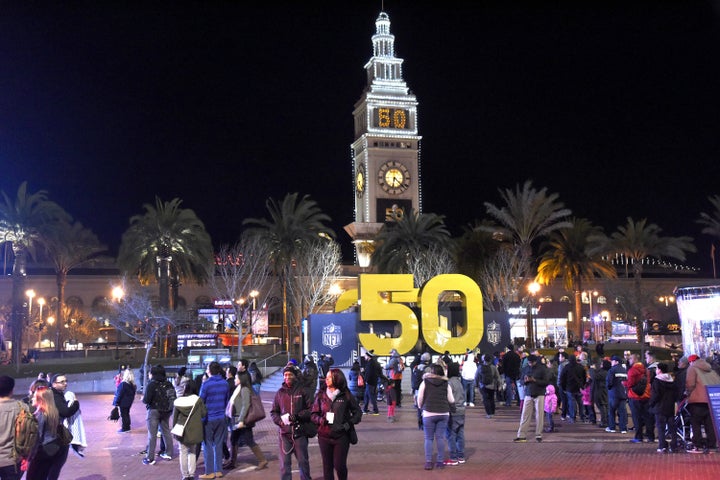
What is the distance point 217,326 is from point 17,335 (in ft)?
85.4

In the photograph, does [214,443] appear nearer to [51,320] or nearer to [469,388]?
[469,388]

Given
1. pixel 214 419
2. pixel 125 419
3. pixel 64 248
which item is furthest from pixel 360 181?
pixel 214 419

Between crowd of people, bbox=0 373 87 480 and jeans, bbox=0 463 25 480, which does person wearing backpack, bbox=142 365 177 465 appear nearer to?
crowd of people, bbox=0 373 87 480

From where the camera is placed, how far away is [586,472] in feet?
38.1

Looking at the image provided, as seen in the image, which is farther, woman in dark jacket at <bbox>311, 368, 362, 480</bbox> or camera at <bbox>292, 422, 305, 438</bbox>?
camera at <bbox>292, 422, 305, 438</bbox>

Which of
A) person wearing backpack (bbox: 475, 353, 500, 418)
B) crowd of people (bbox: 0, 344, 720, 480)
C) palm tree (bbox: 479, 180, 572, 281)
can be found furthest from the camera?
palm tree (bbox: 479, 180, 572, 281)

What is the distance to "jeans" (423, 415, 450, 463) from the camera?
39.7ft

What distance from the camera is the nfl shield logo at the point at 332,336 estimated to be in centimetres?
3450

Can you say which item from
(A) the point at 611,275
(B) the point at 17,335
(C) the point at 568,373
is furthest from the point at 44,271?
(C) the point at 568,373

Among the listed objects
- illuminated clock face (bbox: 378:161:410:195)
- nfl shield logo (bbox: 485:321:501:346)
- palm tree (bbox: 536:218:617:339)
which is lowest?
nfl shield logo (bbox: 485:321:501:346)

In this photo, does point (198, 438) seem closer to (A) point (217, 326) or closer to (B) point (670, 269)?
(A) point (217, 326)

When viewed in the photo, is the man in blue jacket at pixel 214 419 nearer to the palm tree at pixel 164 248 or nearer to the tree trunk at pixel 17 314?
the tree trunk at pixel 17 314

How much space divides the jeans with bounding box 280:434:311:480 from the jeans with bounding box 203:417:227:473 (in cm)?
210

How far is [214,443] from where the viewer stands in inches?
470
